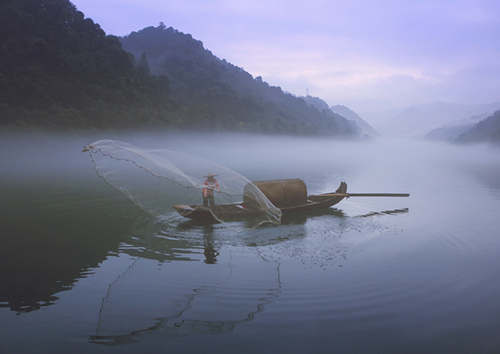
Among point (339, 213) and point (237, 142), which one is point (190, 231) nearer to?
point (339, 213)

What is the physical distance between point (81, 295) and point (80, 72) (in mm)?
82243

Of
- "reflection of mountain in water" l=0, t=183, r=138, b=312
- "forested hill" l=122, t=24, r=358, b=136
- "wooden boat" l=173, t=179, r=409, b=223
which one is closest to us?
"reflection of mountain in water" l=0, t=183, r=138, b=312

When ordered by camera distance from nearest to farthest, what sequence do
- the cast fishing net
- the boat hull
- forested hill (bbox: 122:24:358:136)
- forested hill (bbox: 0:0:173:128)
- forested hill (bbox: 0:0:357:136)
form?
the cast fishing net
the boat hull
forested hill (bbox: 0:0:173:128)
forested hill (bbox: 0:0:357:136)
forested hill (bbox: 122:24:358:136)

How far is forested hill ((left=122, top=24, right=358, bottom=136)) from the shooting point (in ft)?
396

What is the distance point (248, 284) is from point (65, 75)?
8142cm

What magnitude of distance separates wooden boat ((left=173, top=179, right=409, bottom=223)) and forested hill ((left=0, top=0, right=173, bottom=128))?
58846 mm

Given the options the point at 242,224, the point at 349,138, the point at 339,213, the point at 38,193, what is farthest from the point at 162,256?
the point at 349,138

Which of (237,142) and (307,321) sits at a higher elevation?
(237,142)

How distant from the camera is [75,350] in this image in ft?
17.1

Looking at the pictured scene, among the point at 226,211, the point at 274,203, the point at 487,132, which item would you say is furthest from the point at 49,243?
the point at 487,132

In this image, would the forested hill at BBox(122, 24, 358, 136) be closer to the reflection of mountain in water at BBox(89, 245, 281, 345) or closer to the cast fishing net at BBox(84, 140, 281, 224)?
the cast fishing net at BBox(84, 140, 281, 224)

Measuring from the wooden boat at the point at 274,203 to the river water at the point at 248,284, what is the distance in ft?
1.64

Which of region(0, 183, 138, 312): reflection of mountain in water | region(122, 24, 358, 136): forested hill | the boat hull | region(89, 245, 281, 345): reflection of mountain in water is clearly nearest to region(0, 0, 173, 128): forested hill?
region(122, 24, 358, 136): forested hill

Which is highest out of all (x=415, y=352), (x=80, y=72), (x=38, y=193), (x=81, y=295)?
(x=80, y=72)
